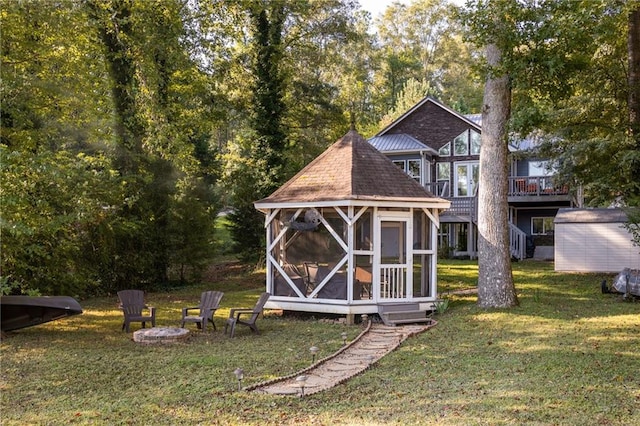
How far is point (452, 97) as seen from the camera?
47.5 m

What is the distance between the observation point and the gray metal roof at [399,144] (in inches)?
1148

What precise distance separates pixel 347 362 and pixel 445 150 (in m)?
22.7

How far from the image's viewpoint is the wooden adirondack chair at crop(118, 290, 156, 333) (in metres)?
12.0

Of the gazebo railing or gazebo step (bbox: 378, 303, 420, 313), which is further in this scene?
the gazebo railing

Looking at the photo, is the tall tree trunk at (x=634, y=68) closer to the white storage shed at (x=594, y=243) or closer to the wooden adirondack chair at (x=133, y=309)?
the white storage shed at (x=594, y=243)

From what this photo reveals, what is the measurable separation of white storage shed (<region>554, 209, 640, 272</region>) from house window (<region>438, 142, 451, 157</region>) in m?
9.34

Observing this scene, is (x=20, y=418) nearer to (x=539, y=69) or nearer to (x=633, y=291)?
(x=539, y=69)

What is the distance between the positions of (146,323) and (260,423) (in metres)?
7.58

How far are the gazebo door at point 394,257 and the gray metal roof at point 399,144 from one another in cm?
1557

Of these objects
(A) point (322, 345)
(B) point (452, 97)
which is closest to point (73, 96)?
(A) point (322, 345)

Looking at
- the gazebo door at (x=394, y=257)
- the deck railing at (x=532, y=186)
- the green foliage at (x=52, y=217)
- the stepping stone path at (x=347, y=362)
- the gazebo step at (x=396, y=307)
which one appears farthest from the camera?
the deck railing at (x=532, y=186)

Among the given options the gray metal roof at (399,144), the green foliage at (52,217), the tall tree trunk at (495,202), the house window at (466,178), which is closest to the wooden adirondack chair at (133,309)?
the green foliage at (52,217)

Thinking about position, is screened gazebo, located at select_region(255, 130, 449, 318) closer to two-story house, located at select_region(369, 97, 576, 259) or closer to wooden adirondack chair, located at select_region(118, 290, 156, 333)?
wooden adirondack chair, located at select_region(118, 290, 156, 333)

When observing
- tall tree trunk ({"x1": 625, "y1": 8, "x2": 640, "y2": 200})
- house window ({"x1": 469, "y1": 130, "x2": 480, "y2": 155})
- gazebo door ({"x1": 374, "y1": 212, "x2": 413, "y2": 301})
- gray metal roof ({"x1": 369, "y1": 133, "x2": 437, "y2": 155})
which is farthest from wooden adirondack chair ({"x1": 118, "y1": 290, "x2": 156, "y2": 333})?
house window ({"x1": 469, "y1": 130, "x2": 480, "y2": 155})
